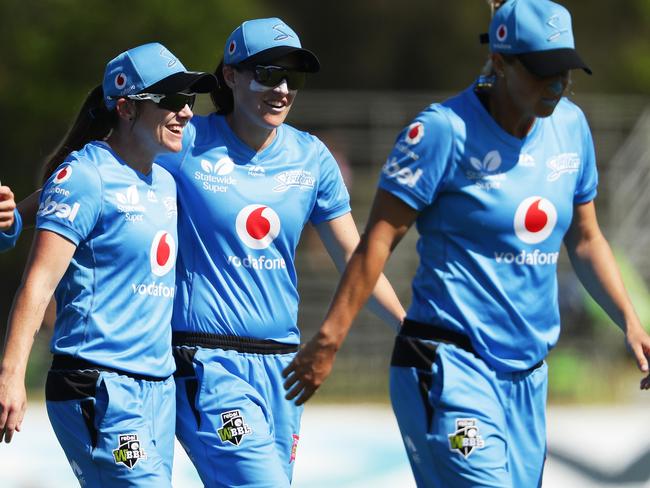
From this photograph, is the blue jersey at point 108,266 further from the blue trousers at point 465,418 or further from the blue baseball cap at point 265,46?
the blue trousers at point 465,418

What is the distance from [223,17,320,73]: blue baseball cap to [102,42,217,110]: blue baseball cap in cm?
25

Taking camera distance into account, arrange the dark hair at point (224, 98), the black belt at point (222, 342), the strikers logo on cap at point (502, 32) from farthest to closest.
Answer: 1. the dark hair at point (224, 98)
2. the black belt at point (222, 342)
3. the strikers logo on cap at point (502, 32)

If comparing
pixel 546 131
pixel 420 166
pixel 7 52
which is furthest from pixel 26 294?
pixel 7 52

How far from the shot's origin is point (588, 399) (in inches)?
520

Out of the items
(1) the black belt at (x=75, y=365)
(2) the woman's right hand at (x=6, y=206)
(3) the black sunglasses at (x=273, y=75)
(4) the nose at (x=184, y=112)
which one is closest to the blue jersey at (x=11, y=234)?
(2) the woman's right hand at (x=6, y=206)

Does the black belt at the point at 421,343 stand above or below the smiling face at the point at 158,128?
below

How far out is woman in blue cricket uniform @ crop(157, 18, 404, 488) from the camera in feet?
19.3

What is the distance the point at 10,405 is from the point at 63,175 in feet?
2.99

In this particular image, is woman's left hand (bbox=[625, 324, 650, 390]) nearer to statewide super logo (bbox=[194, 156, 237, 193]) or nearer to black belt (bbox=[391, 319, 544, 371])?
black belt (bbox=[391, 319, 544, 371])

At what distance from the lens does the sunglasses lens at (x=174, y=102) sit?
5.77 meters

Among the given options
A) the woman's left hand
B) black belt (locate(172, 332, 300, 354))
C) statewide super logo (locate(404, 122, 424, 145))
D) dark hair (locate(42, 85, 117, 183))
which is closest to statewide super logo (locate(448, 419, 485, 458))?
the woman's left hand

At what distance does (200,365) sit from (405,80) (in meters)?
22.1

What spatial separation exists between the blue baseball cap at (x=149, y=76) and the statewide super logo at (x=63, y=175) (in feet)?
1.47

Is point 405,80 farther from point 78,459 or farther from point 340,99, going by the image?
point 78,459
